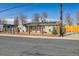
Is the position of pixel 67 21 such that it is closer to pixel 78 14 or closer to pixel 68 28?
pixel 78 14

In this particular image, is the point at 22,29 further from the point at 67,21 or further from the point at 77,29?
the point at 67,21

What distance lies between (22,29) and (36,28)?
462 centimetres

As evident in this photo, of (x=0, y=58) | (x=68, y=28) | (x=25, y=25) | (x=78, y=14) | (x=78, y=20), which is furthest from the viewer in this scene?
(x=78, y=20)

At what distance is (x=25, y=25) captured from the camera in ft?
195

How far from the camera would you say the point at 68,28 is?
65312mm

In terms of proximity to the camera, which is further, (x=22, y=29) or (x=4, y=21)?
(x=4, y=21)

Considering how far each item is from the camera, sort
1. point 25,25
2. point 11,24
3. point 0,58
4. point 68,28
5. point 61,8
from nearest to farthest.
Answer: point 0,58
point 61,8
point 25,25
point 68,28
point 11,24

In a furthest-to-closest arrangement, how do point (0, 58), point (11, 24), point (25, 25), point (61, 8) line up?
point (11, 24), point (25, 25), point (61, 8), point (0, 58)

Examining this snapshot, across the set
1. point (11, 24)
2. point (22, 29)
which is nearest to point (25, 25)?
point (22, 29)

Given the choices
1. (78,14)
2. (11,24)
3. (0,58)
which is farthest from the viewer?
(78,14)

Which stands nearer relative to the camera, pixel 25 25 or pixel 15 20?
pixel 25 25

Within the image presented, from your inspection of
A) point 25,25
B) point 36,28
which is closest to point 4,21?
point 25,25

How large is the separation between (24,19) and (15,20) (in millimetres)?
5108

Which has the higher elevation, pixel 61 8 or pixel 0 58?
pixel 61 8
